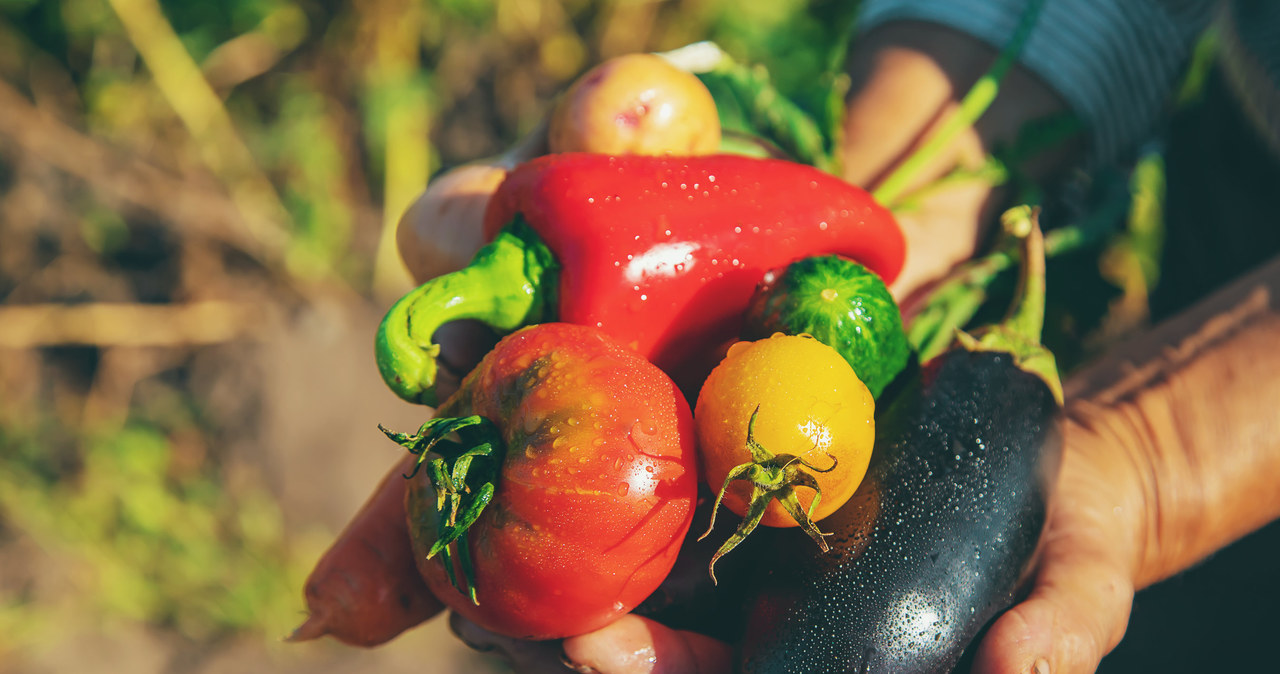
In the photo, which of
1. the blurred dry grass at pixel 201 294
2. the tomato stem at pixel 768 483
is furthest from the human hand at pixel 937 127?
the blurred dry grass at pixel 201 294

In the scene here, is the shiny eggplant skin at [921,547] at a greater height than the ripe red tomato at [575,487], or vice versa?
the ripe red tomato at [575,487]

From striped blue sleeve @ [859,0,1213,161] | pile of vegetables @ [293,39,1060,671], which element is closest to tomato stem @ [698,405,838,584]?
pile of vegetables @ [293,39,1060,671]

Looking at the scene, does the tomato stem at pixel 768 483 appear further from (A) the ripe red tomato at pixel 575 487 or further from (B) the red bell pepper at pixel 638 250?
(B) the red bell pepper at pixel 638 250

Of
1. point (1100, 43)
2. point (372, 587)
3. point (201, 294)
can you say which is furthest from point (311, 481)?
point (1100, 43)

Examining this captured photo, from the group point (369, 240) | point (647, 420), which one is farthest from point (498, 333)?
point (369, 240)

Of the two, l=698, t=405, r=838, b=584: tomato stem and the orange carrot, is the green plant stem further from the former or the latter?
the orange carrot

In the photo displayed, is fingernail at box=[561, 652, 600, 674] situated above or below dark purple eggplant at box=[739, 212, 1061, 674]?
below
